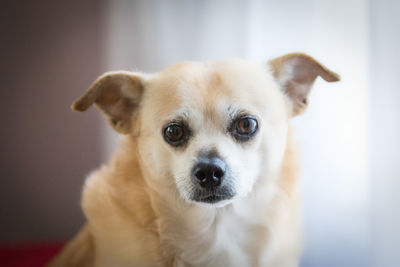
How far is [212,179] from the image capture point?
1.08 m

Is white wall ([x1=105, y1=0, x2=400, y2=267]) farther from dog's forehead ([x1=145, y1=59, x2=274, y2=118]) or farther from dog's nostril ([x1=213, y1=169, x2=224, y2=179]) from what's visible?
dog's nostril ([x1=213, y1=169, x2=224, y2=179])

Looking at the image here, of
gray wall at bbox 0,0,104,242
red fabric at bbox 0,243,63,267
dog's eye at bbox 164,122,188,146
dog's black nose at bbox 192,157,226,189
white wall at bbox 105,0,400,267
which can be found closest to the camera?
dog's black nose at bbox 192,157,226,189

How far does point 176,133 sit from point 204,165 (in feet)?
0.54

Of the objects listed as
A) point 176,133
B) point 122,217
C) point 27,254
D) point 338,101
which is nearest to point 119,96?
point 176,133

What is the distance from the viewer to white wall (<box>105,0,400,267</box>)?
1299 millimetres

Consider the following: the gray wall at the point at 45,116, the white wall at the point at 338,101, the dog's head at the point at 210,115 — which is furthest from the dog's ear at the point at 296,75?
the gray wall at the point at 45,116

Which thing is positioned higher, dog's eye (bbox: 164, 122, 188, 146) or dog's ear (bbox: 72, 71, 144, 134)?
dog's ear (bbox: 72, 71, 144, 134)

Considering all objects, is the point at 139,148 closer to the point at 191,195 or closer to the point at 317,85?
the point at 191,195

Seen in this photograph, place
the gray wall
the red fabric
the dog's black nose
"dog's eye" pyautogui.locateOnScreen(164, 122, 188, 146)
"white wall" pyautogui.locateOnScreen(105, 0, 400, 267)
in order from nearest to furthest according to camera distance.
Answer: the dog's black nose < "dog's eye" pyautogui.locateOnScreen(164, 122, 188, 146) < "white wall" pyautogui.locateOnScreen(105, 0, 400, 267) < the red fabric < the gray wall

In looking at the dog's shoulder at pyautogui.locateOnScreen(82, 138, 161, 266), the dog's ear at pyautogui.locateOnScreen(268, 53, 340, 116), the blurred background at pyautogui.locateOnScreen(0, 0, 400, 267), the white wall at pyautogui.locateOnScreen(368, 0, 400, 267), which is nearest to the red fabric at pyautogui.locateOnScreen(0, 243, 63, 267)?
the blurred background at pyautogui.locateOnScreen(0, 0, 400, 267)

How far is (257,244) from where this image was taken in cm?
→ 125

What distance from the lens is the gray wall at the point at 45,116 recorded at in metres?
1.89

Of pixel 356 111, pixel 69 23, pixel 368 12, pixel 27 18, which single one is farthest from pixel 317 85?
pixel 27 18

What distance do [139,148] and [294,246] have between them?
61 cm
